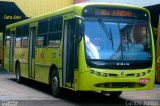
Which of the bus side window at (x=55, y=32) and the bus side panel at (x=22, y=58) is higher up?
the bus side window at (x=55, y=32)

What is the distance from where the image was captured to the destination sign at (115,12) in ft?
40.6

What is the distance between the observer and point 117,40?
1230 centimetres

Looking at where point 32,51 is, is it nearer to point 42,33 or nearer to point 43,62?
point 42,33

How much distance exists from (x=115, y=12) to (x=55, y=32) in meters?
2.62

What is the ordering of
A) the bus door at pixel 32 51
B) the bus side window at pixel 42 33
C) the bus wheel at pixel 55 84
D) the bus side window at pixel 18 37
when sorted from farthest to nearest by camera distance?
the bus side window at pixel 18 37
the bus door at pixel 32 51
the bus side window at pixel 42 33
the bus wheel at pixel 55 84

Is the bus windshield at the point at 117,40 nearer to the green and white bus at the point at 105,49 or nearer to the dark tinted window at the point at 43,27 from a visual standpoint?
the green and white bus at the point at 105,49

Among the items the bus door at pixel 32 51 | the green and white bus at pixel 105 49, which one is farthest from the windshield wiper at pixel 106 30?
the bus door at pixel 32 51

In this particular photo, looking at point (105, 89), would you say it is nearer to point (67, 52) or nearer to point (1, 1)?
point (67, 52)

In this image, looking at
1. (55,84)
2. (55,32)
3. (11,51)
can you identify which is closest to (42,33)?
(55,32)

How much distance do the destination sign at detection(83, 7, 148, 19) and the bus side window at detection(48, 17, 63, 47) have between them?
1831mm

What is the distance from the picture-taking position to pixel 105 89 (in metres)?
12.0

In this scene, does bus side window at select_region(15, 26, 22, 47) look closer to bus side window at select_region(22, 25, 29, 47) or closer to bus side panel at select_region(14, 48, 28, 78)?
bus side panel at select_region(14, 48, 28, 78)

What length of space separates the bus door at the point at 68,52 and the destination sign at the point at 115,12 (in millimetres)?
758

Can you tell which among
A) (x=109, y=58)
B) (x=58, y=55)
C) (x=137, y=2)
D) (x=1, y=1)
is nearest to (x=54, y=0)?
(x=1, y=1)
